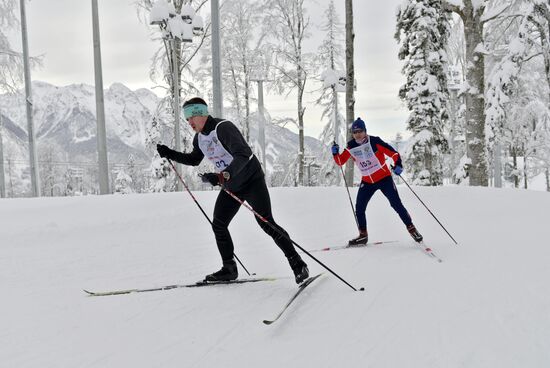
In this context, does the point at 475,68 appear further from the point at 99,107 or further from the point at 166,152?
the point at 166,152

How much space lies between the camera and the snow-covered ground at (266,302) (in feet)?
9.43

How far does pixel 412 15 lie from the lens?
20.1 m

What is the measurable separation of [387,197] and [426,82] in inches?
627

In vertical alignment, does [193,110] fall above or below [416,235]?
above

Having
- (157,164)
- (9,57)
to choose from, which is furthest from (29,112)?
(9,57)

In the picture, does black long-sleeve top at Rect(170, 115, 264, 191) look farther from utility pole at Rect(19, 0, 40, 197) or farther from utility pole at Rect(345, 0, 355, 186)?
utility pole at Rect(19, 0, 40, 197)

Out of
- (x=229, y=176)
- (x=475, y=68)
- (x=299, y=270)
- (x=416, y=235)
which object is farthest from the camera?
(x=475, y=68)

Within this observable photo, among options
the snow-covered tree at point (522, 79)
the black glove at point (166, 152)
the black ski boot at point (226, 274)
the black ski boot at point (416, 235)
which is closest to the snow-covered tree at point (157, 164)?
the snow-covered tree at point (522, 79)

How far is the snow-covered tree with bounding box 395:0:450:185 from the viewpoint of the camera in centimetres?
2020

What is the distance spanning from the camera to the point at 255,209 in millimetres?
4230

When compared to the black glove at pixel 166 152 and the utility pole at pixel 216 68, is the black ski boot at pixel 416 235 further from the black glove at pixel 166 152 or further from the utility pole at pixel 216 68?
the utility pole at pixel 216 68

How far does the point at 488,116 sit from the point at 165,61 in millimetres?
14140

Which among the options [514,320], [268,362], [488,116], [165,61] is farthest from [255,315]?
[165,61]

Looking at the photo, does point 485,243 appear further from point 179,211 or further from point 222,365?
point 179,211
